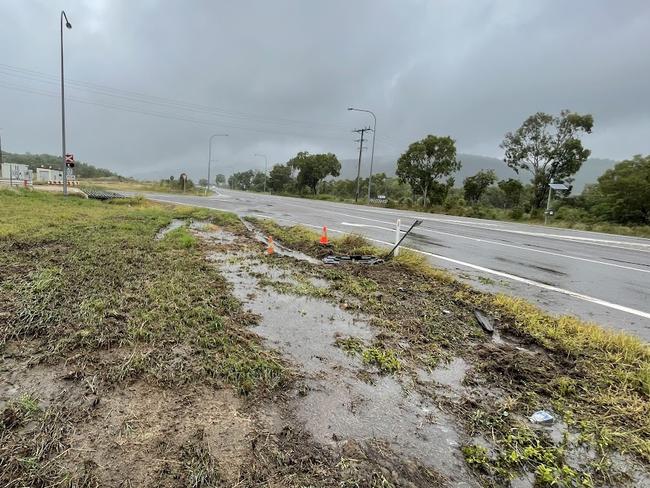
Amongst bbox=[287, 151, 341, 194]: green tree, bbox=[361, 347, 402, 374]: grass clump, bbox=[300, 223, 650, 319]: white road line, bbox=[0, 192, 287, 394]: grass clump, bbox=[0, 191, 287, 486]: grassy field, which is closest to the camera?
bbox=[0, 191, 287, 486]: grassy field

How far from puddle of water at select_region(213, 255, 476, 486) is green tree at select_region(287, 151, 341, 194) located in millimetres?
55936

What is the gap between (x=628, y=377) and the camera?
3.23m

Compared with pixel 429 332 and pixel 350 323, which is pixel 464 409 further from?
pixel 350 323

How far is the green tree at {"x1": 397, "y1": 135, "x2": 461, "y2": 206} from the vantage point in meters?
34.4

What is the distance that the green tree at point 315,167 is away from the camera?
193 feet

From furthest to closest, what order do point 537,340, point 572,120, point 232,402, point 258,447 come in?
point 572,120
point 537,340
point 232,402
point 258,447

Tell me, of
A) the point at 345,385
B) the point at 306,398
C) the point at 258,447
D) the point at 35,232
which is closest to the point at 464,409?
the point at 345,385

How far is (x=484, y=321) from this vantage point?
182 inches

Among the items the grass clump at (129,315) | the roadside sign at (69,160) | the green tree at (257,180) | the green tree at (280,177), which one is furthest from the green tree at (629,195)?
the green tree at (257,180)

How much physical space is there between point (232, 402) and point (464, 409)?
6.08 ft

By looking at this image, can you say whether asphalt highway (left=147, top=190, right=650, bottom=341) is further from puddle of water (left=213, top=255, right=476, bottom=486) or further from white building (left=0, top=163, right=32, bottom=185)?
white building (left=0, top=163, right=32, bottom=185)

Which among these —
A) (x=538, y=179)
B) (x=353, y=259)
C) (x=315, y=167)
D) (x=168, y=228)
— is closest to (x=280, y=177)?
(x=315, y=167)

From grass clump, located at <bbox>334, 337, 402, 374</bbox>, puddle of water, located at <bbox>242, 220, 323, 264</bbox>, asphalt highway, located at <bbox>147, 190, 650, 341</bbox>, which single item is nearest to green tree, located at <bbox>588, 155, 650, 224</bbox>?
asphalt highway, located at <bbox>147, 190, 650, 341</bbox>

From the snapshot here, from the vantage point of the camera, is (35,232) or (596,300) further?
(35,232)
